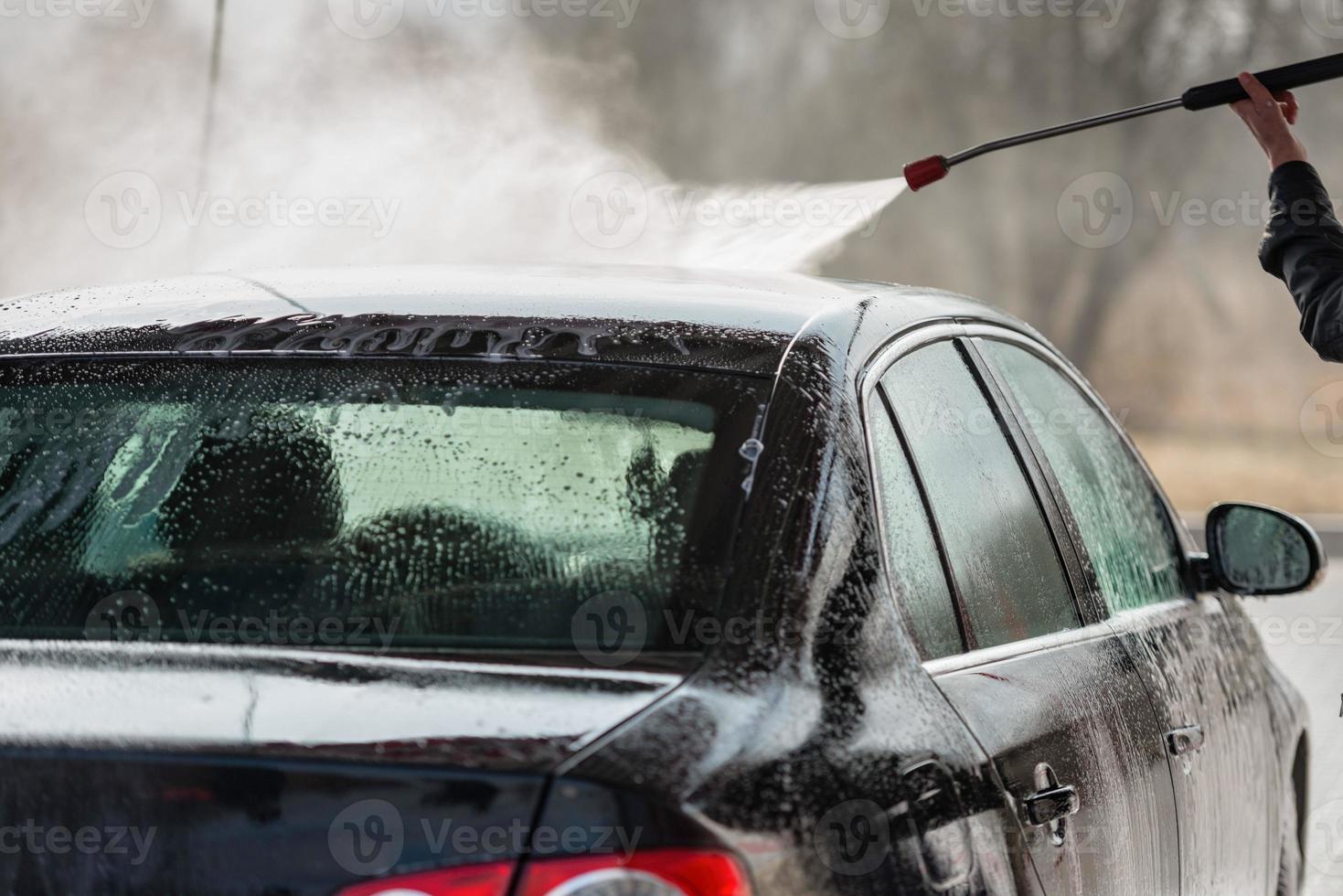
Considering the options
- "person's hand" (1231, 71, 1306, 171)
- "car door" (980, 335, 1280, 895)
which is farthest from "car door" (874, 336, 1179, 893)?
"person's hand" (1231, 71, 1306, 171)

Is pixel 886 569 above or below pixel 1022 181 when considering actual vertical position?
below

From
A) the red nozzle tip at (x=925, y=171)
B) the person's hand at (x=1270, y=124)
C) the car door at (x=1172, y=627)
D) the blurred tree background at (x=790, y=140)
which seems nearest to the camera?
the car door at (x=1172, y=627)

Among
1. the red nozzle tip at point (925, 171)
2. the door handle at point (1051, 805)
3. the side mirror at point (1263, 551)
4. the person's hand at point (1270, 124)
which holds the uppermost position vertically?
A: the red nozzle tip at point (925, 171)

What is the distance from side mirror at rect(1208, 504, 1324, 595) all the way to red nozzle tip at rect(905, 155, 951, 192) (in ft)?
2.88

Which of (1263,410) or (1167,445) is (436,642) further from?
(1263,410)

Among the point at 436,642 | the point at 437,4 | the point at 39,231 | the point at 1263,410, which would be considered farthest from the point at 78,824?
the point at 1263,410

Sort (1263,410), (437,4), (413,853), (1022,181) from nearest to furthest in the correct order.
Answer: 1. (413,853)
2. (437,4)
3. (1022,181)
4. (1263,410)

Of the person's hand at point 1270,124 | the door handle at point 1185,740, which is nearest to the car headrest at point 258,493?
the door handle at point 1185,740

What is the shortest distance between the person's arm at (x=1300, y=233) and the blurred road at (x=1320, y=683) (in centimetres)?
178

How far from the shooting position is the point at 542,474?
2.16m

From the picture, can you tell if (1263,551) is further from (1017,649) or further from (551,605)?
(551,605)

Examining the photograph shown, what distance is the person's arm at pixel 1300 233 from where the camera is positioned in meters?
3.28

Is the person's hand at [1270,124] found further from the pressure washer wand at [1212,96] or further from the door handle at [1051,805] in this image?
the door handle at [1051,805]

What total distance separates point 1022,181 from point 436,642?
33823 mm
